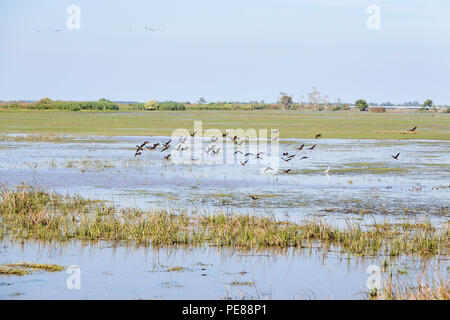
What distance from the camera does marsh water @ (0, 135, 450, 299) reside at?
37.6 ft

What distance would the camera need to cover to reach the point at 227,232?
14.2 m


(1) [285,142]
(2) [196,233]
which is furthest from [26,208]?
(1) [285,142]

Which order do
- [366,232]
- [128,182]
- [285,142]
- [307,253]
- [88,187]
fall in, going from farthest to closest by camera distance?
[285,142]
[128,182]
[88,187]
[366,232]
[307,253]

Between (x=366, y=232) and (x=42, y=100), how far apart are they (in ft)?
447

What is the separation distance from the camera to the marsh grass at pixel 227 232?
13.8 meters

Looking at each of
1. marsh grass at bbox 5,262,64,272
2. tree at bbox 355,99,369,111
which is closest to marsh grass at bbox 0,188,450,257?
marsh grass at bbox 5,262,64,272

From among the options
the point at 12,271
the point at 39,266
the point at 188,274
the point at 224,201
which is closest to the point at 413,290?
the point at 188,274

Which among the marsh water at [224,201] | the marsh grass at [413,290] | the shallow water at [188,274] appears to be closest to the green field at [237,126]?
the marsh water at [224,201]

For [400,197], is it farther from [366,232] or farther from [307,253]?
[307,253]

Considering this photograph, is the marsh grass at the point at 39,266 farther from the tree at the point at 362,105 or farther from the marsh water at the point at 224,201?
the tree at the point at 362,105

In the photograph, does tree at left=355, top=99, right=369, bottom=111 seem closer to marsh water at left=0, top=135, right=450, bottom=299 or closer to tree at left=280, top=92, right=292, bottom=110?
tree at left=280, top=92, right=292, bottom=110

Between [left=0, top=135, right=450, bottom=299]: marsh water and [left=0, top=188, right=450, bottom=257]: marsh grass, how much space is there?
0.45 m

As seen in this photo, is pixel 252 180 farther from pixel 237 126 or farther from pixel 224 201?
pixel 237 126

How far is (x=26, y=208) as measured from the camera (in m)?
16.5
